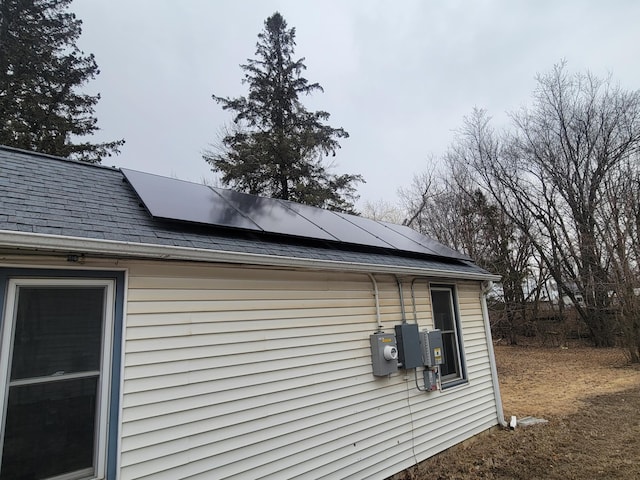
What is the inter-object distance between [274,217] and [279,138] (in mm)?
12293

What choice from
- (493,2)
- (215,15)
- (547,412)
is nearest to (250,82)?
(215,15)

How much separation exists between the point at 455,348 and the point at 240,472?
150 inches

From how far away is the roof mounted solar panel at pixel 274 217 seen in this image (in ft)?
13.3

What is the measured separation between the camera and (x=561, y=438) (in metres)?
5.00

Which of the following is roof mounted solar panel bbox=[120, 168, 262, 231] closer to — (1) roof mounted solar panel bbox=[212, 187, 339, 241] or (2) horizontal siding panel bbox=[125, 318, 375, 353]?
(1) roof mounted solar panel bbox=[212, 187, 339, 241]

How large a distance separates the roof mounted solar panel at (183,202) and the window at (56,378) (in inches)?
38.2

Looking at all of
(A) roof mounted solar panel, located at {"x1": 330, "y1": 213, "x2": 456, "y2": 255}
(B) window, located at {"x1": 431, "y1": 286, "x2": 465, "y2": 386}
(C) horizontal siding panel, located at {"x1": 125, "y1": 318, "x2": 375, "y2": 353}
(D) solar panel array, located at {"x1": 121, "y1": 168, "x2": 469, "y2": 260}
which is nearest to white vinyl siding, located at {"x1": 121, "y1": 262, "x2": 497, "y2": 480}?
(C) horizontal siding panel, located at {"x1": 125, "y1": 318, "x2": 375, "y2": 353}

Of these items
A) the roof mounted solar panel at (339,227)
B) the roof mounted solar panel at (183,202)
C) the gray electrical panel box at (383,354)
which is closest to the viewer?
the roof mounted solar panel at (183,202)

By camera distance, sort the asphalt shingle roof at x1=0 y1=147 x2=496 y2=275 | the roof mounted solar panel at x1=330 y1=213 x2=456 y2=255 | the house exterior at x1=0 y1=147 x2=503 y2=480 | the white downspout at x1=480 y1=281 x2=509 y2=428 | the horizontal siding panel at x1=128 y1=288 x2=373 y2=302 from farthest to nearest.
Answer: the white downspout at x1=480 y1=281 x2=509 y2=428 < the roof mounted solar panel at x1=330 y1=213 x2=456 y2=255 < the horizontal siding panel at x1=128 y1=288 x2=373 y2=302 < the asphalt shingle roof at x1=0 y1=147 x2=496 y2=275 < the house exterior at x1=0 y1=147 x2=503 y2=480

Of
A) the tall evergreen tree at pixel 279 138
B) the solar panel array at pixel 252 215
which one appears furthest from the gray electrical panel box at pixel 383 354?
the tall evergreen tree at pixel 279 138

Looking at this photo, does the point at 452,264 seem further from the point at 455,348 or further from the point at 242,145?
the point at 242,145

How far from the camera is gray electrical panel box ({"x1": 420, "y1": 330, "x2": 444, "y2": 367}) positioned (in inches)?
180

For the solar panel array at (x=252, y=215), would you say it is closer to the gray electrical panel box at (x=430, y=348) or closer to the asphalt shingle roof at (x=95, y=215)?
the asphalt shingle roof at (x=95, y=215)

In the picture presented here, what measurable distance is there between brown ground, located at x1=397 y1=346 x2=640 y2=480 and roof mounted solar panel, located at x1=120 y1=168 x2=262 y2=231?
354cm
